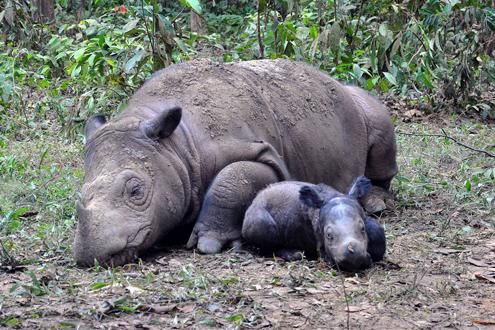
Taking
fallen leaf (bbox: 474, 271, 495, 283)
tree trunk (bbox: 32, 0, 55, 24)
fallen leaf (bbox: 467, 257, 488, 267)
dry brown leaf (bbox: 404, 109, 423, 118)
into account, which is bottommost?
dry brown leaf (bbox: 404, 109, 423, 118)

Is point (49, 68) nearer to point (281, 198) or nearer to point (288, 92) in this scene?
point (288, 92)

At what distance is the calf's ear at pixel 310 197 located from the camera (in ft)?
22.0

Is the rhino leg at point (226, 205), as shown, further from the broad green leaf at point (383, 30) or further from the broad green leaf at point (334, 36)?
the broad green leaf at point (383, 30)

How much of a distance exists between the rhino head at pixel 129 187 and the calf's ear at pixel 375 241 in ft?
5.20

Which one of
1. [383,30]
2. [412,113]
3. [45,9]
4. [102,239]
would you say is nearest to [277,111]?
[102,239]

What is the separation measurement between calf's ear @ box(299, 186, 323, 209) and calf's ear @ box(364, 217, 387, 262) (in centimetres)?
38

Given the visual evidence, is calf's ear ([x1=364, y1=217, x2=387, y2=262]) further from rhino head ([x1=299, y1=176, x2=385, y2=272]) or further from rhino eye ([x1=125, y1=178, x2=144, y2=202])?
rhino eye ([x1=125, y1=178, x2=144, y2=202])

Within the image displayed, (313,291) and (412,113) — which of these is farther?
(412,113)

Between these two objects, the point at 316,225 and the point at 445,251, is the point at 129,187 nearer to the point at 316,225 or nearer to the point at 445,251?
the point at 316,225

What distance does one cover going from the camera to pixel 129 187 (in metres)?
6.93

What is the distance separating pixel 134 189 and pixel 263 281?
1.44 meters

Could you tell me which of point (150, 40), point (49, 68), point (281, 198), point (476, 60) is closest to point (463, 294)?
point (281, 198)

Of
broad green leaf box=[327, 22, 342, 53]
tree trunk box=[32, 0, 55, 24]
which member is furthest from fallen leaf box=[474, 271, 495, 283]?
A: tree trunk box=[32, 0, 55, 24]

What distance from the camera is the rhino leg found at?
23.8 ft
